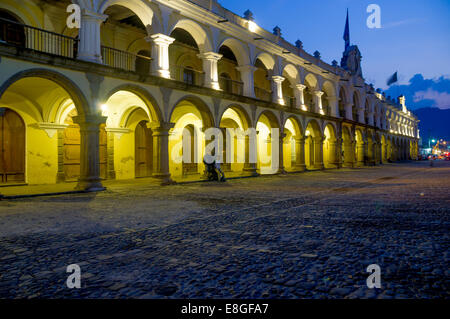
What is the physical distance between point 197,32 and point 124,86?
539 centimetres

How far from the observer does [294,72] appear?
23.5 metres

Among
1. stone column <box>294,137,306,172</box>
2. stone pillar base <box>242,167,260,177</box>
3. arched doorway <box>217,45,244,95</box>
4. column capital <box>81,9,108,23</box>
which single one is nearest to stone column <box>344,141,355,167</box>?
stone column <box>294,137,306,172</box>

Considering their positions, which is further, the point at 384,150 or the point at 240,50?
the point at 384,150

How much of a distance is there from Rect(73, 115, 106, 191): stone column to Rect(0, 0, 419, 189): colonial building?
0.04m

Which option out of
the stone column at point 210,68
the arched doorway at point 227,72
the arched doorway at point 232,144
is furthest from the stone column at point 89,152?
the arched doorway at point 232,144

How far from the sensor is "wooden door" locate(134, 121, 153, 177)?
18438mm

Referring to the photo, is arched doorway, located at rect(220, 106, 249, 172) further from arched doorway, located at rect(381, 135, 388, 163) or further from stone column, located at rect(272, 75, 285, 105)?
arched doorway, located at rect(381, 135, 388, 163)

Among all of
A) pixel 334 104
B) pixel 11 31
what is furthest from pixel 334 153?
pixel 11 31

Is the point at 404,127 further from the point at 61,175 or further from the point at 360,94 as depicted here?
the point at 61,175

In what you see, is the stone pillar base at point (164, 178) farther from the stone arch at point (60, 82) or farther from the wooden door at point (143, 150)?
the wooden door at point (143, 150)

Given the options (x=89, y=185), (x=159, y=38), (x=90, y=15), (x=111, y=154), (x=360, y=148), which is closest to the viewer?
(x=89, y=185)

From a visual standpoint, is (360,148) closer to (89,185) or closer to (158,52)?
(158,52)

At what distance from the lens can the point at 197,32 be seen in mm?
15891
